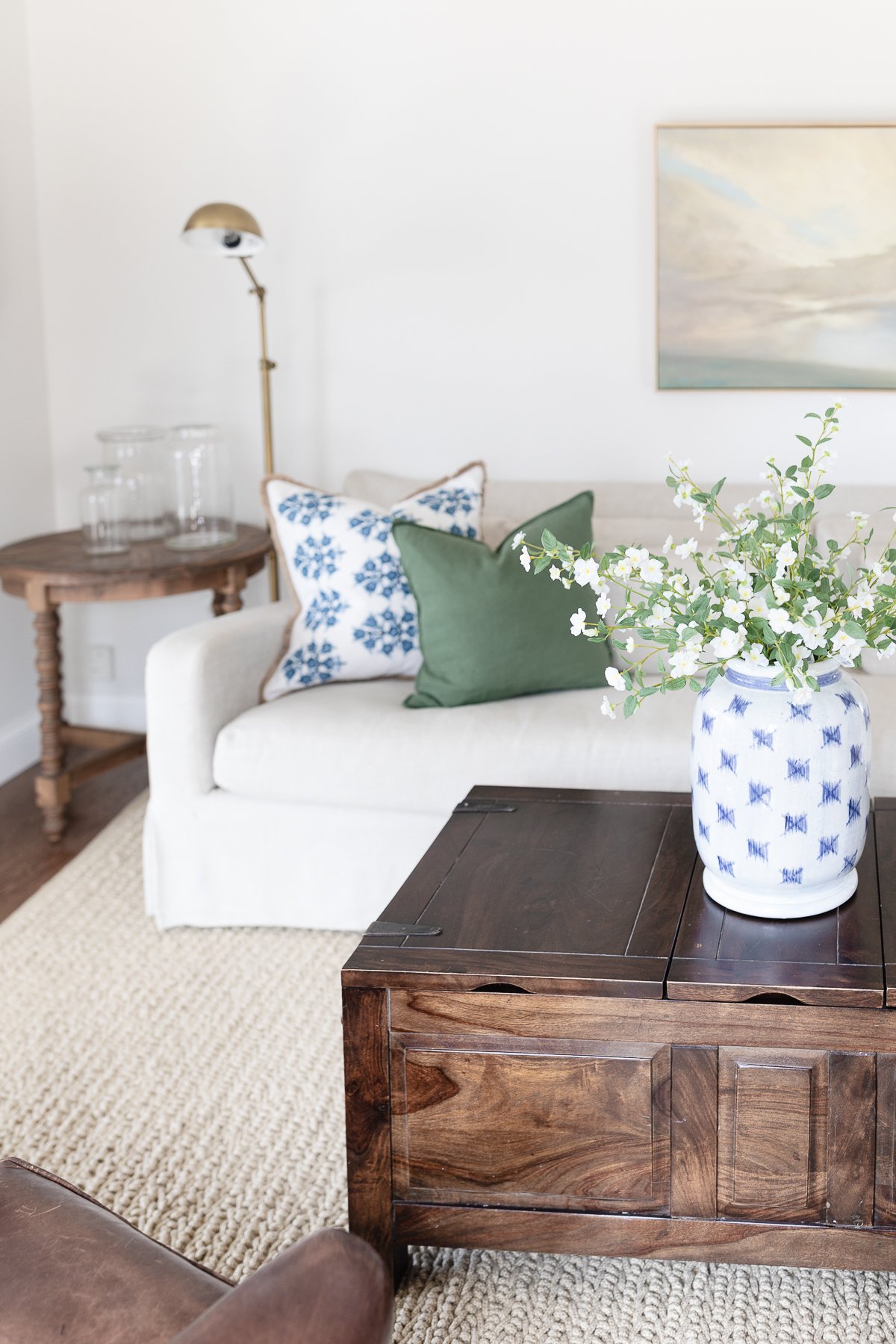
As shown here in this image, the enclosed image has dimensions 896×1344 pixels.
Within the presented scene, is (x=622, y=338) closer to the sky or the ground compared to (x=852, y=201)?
closer to the ground

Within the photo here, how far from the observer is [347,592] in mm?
2744

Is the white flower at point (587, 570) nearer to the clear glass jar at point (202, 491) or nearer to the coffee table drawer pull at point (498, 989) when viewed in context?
the coffee table drawer pull at point (498, 989)

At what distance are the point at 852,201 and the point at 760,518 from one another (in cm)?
203

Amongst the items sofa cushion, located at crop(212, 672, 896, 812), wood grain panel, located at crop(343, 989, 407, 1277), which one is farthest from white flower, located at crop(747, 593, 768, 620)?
sofa cushion, located at crop(212, 672, 896, 812)

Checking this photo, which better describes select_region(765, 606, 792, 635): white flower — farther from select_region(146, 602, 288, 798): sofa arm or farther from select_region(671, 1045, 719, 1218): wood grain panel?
select_region(146, 602, 288, 798): sofa arm

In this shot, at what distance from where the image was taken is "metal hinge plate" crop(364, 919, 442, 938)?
1601 mm

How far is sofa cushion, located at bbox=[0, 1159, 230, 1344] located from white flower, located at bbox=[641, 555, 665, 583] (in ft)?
2.76

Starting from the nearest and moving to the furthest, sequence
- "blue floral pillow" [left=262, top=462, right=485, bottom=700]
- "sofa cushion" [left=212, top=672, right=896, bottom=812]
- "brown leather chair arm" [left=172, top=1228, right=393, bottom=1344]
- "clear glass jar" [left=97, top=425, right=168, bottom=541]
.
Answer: "brown leather chair arm" [left=172, top=1228, right=393, bottom=1344]
"sofa cushion" [left=212, top=672, right=896, bottom=812]
"blue floral pillow" [left=262, top=462, right=485, bottom=700]
"clear glass jar" [left=97, top=425, right=168, bottom=541]

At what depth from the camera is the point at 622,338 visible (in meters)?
3.41

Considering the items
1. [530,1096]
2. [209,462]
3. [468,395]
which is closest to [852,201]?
[468,395]

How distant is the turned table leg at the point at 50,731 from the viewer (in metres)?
3.13

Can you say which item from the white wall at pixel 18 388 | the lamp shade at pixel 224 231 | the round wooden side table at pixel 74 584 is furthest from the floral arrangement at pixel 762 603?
the white wall at pixel 18 388

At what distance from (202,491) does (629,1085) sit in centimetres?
223

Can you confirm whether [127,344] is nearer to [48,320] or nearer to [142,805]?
[48,320]
